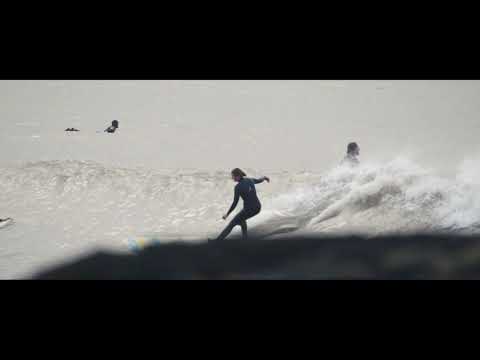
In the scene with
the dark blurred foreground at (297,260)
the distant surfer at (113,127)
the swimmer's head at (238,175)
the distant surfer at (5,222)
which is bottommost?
the dark blurred foreground at (297,260)

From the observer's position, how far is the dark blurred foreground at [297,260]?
6105 millimetres

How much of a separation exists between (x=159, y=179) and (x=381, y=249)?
15.7 feet

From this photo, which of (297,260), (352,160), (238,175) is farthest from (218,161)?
(297,260)

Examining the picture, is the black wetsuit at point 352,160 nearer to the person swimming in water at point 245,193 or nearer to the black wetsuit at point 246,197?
the person swimming in water at point 245,193

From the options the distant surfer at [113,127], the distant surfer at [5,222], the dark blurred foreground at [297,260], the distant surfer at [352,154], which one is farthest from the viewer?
the distant surfer at [113,127]

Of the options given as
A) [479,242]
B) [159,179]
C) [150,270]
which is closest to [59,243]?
[150,270]

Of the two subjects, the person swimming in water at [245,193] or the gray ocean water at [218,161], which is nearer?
the person swimming in water at [245,193]

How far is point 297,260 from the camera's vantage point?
6633mm

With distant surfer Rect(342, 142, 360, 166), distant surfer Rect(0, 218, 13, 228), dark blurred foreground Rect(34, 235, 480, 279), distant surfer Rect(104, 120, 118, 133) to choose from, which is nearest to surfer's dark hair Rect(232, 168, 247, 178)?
dark blurred foreground Rect(34, 235, 480, 279)

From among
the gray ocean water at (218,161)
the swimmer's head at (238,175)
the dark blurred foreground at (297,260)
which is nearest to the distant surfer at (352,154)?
the gray ocean water at (218,161)

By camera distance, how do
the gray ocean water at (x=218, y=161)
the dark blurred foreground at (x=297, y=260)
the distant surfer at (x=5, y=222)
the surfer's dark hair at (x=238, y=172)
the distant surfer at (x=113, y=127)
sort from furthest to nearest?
the distant surfer at (x=113, y=127) → the distant surfer at (x=5, y=222) → the gray ocean water at (x=218, y=161) → the surfer's dark hair at (x=238, y=172) → the dark blurred foreground at (x=297, y=260)

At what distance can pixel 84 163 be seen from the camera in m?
10.5

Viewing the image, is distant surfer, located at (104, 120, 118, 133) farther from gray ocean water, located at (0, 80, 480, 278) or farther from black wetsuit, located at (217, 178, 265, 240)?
black wetsuit, located at (217, 178, 265, 240)

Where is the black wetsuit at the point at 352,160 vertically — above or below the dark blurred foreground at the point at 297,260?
above
